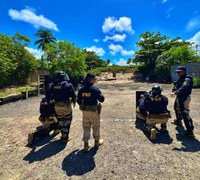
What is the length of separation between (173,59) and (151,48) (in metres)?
7.50

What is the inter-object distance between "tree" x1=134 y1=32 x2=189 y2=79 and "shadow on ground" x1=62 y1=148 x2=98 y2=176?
84.2 ft

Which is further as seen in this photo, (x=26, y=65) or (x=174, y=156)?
(x=26, y=65)

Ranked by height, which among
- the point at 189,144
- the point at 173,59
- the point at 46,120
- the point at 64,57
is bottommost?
the point at 189,144

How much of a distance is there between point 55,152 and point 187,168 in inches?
104

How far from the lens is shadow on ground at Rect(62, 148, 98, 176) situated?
114 inches

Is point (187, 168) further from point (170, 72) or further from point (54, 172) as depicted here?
point (170, 72)

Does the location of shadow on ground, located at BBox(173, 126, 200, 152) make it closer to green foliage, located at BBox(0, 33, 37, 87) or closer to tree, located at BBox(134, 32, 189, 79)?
green foliage, located at BBox(0, 33, 37, 87)

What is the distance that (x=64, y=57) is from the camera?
16.1m

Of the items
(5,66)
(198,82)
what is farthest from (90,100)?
(198,82)

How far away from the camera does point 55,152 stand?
11.8 ft

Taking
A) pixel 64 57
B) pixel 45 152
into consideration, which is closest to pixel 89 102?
pixel 45 152

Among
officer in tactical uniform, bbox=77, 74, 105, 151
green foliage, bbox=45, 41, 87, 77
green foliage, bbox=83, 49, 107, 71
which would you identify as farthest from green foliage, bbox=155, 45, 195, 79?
green foliage, bbox=83, 49, 107, 71

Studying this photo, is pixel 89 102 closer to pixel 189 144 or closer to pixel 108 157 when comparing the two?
A: pixel 108 157

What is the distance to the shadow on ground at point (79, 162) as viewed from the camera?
288 cm
